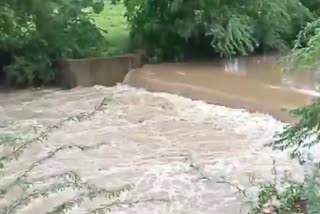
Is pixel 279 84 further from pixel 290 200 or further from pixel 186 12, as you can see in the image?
pixel 290 200

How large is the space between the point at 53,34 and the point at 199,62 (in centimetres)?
269

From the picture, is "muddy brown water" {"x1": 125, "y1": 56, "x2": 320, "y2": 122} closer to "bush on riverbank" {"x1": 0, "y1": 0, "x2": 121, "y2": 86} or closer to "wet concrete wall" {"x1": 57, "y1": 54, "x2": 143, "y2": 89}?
"wet concrete wall" {"x1": 57, "y1": 54, "x2": 143, "y2": 89}

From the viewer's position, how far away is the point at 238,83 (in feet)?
36.4

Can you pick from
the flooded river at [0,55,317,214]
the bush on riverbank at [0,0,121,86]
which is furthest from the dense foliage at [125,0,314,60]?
the bush on riverbank at [0,0,121,86]

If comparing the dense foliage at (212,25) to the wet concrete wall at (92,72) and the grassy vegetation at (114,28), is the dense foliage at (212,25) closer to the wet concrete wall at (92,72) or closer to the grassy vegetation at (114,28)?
the grassy vegetation at (114,28)

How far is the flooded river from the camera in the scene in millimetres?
6562

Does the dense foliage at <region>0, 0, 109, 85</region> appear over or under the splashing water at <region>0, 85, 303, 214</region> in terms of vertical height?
over

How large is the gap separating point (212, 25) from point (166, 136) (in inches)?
190

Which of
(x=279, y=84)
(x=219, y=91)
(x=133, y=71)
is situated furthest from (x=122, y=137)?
(x=133, y=71)

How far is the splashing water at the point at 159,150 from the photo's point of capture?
652cm

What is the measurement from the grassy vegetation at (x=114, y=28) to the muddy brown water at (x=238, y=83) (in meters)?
1.04

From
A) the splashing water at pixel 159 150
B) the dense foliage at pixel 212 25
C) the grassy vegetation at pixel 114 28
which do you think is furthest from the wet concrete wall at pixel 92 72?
the splashing water at pixel 159 150

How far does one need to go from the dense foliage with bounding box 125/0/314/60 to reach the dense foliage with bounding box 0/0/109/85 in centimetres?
106

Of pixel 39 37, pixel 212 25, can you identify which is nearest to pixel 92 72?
pixel 39 37
